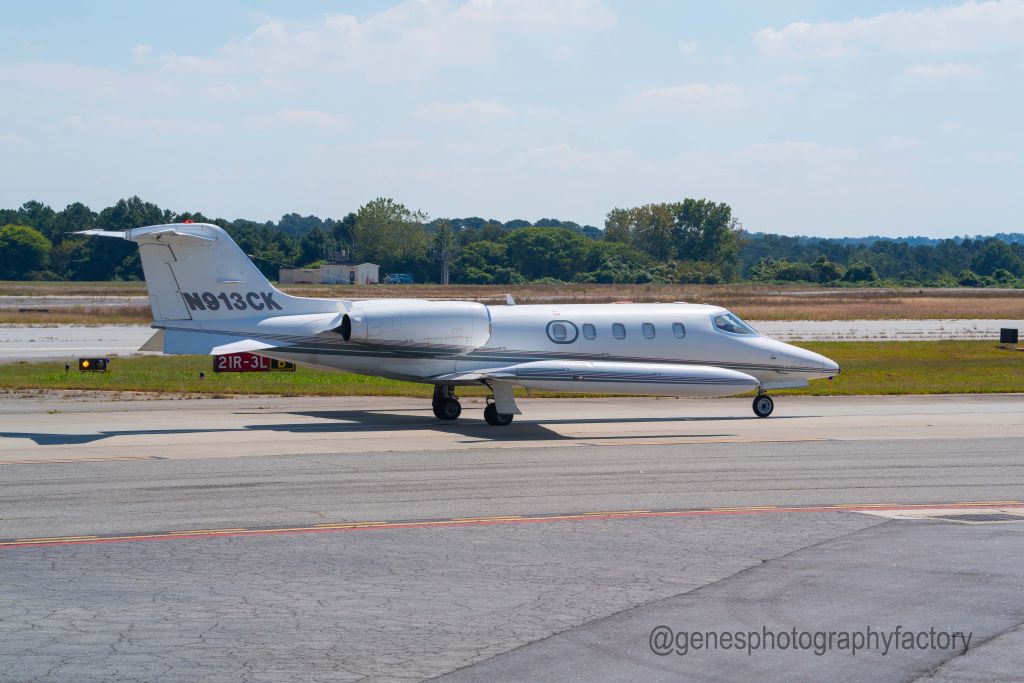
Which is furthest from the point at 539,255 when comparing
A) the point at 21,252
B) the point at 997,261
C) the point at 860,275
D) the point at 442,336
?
the point at 442,336


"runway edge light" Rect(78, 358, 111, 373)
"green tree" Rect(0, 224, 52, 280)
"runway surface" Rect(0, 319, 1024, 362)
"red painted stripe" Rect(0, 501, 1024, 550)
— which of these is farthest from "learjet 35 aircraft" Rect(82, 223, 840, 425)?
"green tree" Rect(0, 224, 52, 280)

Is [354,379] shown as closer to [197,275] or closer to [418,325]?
[418,325]

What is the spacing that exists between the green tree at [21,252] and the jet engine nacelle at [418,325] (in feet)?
320

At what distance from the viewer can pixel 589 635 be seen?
10086mm

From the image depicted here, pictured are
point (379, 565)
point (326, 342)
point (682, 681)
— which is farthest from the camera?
point (326, 342)

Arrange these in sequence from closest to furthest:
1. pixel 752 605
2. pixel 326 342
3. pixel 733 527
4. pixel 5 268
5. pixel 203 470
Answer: pixel 752 605 → pixel 733 527 → pixel 203 470 → pixel 326 342 → pixel 5 268

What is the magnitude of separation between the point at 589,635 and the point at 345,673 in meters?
2.26

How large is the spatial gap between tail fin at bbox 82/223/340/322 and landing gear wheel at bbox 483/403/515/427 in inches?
213

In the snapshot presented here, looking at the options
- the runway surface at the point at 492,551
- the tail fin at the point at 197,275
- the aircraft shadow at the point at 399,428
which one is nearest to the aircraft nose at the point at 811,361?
the aircraft shadow at the point at 399,428

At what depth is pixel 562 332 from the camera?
1054 inches

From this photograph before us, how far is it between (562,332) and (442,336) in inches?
115

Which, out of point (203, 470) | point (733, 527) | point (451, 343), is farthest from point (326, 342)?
point (733, 527)

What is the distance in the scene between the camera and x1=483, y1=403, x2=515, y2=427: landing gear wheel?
25547 mm

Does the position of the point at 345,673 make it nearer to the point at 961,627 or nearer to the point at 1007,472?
the point at 961,627
